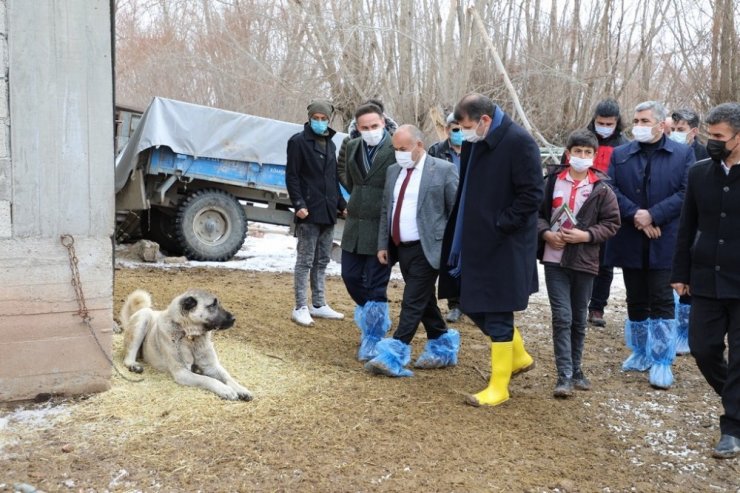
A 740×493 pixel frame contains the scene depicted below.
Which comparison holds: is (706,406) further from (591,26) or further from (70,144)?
(591,26)

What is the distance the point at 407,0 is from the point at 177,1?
8.11m

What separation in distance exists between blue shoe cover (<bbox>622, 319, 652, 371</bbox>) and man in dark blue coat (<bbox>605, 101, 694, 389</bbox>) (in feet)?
0.32

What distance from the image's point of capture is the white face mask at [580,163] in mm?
5539

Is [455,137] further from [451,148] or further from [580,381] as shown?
[580,381]

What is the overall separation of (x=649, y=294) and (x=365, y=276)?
89.9 inches

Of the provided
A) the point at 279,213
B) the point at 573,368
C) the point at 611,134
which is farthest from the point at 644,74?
the point at 573,368

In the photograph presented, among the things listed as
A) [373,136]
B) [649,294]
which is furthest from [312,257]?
[649,294]

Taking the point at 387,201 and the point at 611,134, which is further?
the point at 611,134

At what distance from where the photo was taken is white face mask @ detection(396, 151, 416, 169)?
19.0ft

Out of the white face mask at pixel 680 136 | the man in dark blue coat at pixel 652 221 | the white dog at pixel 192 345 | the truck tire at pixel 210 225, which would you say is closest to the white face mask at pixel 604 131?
the man in dark blue coat at pixel 652 221

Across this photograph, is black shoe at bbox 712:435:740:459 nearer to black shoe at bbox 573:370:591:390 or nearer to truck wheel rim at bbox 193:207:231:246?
black shoe at bbox 573:370:591:390

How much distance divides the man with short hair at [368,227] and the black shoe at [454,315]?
184 centimetres

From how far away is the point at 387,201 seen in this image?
598cm

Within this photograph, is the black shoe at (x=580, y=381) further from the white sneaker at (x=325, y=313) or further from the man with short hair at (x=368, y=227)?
the white sneaker at (x=325, y=313)
